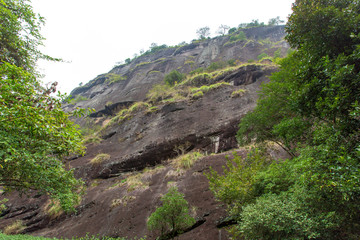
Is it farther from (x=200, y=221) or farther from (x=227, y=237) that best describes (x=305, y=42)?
(x=200, y=221)

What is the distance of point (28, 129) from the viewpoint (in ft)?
12.2

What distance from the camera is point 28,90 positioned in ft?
13.7

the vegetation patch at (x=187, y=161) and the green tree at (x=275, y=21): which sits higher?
the green tree at (x=275, y=21)

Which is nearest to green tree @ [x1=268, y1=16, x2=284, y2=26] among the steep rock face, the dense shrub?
the steep rock face

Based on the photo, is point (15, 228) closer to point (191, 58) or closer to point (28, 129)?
point (28, 129)

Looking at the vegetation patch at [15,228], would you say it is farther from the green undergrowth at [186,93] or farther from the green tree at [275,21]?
the green tree at [275,21]

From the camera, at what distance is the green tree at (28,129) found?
11.6 ft

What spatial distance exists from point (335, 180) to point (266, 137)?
514 centimetres

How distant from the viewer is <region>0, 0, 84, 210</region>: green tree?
3.52 meters

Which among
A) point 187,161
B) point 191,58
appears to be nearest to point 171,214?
point 187,161

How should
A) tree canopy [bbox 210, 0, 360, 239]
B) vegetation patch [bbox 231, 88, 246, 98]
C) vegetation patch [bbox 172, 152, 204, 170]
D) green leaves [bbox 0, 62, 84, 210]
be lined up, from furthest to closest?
vegetation patch [bbox 231, 88, 246, 98] < vegetation patch [bbox 172, 152, 204, 170] < green leaves [bbox 0, 62, 84, 210] < tree canopy [bbox 210, 0, 360, 239]

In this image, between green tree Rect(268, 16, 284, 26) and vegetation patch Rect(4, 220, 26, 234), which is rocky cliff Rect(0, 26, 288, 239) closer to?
vegetation patch Rect(4, 220, 26, 234)

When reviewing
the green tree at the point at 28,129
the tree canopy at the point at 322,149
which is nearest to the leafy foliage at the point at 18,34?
the green tree at the point at 28,129

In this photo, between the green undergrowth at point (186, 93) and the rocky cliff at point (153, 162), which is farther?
the green undergrowth at point (186, 93)
